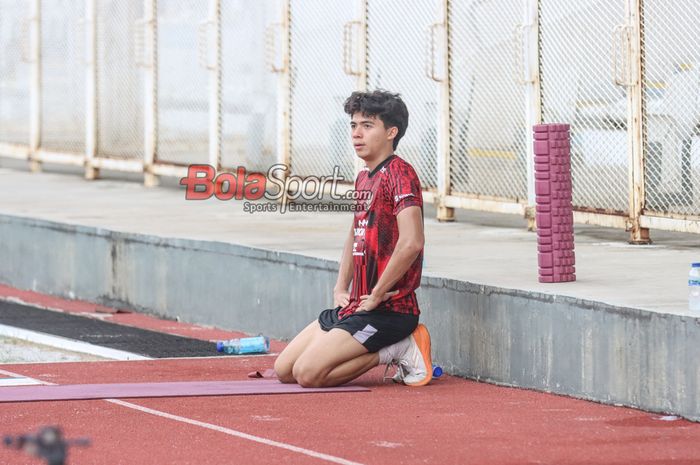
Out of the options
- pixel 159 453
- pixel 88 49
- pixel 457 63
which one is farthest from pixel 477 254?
pixel 88 49

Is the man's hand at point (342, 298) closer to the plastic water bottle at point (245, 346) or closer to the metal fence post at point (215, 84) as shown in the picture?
the plastic water bottle at point (245, 346)

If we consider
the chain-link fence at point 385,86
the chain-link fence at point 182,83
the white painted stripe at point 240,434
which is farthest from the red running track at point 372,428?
the chain-link fence at point 182,83

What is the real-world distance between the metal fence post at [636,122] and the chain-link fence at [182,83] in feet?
21.0

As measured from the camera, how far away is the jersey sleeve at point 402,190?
9078 millimetres

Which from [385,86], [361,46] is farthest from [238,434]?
[361,46]

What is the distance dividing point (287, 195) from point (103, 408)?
820 centimetres

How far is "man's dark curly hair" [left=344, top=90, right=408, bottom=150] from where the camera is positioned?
9.28 meters

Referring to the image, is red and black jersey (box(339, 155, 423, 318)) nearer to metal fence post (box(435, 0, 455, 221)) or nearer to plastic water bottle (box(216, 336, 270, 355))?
plastic water bottle (box(216, 336, 270, 355))

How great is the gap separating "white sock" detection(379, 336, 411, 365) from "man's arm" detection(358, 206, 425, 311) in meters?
0.27

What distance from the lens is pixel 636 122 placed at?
41.5 feet

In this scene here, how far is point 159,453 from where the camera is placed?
288 inches

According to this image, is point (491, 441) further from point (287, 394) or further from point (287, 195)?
point (287, 195)

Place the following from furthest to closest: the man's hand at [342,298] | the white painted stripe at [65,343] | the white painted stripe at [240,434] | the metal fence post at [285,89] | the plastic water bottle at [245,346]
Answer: the metal fence post at [285,89] → the plastic water bottle at [245,346] → the white painted stripe at [65,343] → the man's hand at [342,298] → the white painted stripe at [240,434]

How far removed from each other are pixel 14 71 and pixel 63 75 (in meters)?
1.21
